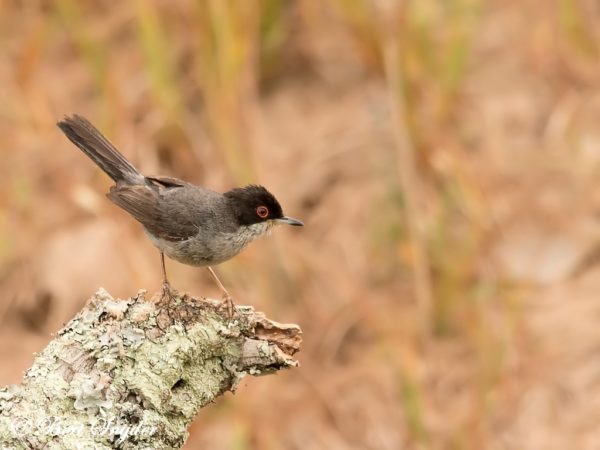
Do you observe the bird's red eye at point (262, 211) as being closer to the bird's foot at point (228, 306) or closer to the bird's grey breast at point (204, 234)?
the bird's grey breast at point (204, 234)

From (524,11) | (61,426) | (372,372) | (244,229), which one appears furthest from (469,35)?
(61,426)

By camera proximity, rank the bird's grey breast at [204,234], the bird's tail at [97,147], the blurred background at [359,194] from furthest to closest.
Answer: the blurred background at [359,194] → the bird's tail at [97,147] → the bird's grey breast at [204,234]

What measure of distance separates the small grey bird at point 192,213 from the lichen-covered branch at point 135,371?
96 cm

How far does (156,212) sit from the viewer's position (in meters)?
4.46

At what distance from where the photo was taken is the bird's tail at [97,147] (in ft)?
14.7

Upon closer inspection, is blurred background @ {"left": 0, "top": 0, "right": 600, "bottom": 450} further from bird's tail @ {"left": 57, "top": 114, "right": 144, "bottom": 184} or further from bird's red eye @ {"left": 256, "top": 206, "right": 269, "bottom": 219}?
bird's red eye @ {"left": 256, "top": 206, "right": 269, "bottom": 219}

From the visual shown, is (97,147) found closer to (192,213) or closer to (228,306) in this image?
(192,213)

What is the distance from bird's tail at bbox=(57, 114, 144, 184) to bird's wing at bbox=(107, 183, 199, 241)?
5.6 inches

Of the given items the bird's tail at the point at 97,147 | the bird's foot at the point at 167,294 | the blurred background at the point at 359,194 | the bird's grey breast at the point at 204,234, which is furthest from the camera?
the blurred background at the point at 359,194

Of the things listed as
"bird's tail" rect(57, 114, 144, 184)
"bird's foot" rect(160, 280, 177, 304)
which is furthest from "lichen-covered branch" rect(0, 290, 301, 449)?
"bird's tail" rect(57, 114, 144, 184)

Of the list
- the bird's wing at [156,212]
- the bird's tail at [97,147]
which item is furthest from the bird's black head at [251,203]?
the bird's tail at [97,147]

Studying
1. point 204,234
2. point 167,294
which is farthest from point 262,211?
point 167,294

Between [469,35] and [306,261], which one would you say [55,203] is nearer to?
[306,261]

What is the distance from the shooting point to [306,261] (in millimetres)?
6469
